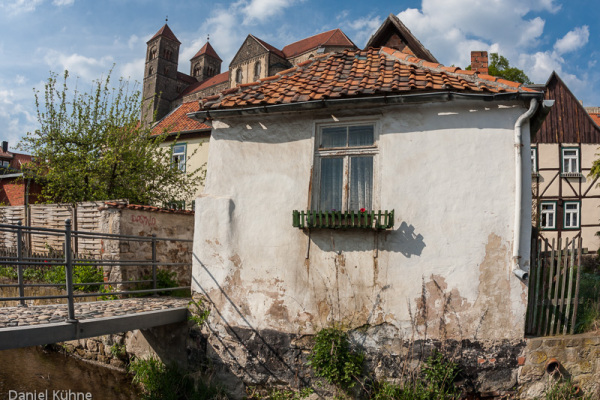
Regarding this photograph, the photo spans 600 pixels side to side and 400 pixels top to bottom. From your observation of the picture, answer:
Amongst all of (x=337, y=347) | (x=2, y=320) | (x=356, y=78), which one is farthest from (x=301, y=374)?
(x=356, y=78)

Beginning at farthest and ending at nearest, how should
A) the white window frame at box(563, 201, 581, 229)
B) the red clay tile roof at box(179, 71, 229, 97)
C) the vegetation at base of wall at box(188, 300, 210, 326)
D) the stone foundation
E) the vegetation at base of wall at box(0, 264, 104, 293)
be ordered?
the red clay tile roof at box(179, 71, 229, 97) < the white window frame at box(563, 201, 581, 229) < the vegetation at base of wall at box(0, 264, 104, 293) < the vegetation at base of wall at box(188, 300, 210, 326) < the stone foundation

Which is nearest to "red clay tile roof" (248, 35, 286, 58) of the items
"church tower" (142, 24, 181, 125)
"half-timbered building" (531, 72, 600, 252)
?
"church tower" (142, 24, 181, 125)

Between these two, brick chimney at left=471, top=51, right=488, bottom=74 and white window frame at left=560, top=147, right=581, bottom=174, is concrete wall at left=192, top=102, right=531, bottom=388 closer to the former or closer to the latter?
brick chimney at left=471, top=51, right=488, bottom=74

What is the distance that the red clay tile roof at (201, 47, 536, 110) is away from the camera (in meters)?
6.10

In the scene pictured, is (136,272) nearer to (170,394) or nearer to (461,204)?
(170,394)

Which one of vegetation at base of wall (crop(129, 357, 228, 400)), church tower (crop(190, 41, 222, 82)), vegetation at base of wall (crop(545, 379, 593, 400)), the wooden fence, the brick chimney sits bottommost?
vegetation at base of wall (crop(129, 357, 228, 400))

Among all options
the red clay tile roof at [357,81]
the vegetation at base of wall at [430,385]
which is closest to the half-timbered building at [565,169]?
the red clay tile roof at [357,81]

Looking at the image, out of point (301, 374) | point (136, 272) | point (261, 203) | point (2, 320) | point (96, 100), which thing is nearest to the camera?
point (2, 320)

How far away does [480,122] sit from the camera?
19.8 feet

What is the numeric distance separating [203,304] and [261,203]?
191cm

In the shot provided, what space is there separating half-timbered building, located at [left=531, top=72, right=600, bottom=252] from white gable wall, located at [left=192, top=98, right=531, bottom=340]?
47.6 ft

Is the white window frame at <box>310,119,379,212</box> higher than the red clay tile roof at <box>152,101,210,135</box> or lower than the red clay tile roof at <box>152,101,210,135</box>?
lower

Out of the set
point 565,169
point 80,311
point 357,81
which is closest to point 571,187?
point 565,169

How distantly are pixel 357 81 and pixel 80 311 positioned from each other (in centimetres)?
564
